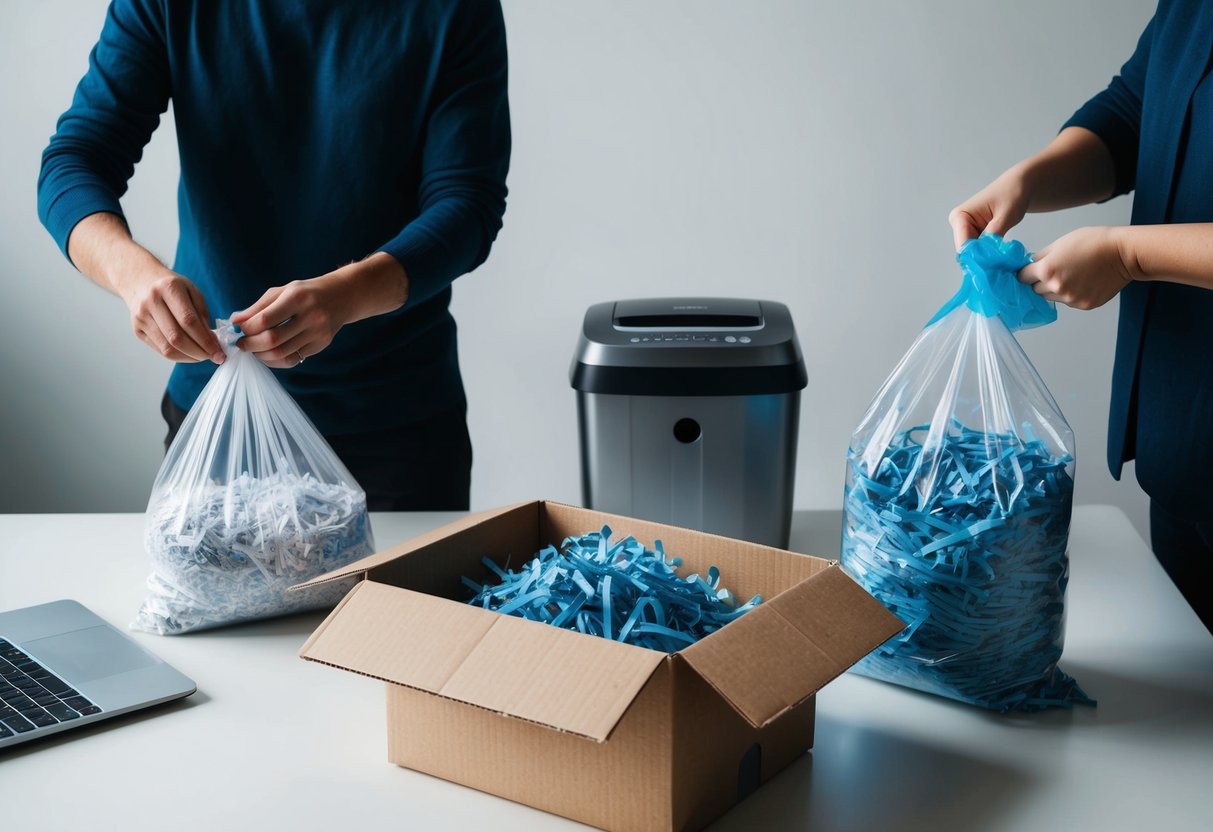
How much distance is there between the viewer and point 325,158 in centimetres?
152

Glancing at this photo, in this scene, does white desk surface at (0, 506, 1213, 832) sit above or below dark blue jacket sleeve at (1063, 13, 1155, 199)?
below

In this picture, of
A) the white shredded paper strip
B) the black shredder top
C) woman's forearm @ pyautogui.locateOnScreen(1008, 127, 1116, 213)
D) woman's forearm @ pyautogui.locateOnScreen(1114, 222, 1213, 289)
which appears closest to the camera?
woman's forearm @ pyautogui.locateOnScreen(1114, 222, 1213, 289)

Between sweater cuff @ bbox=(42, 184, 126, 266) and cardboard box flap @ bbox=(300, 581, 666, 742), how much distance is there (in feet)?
2.40

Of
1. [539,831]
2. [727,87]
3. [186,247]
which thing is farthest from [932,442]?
[727,87]

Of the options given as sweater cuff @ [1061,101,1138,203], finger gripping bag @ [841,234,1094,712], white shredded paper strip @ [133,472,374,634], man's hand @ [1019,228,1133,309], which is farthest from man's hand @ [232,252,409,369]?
sweater cuff @ [1061,101,1138,203]

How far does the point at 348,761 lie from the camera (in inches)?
35.1

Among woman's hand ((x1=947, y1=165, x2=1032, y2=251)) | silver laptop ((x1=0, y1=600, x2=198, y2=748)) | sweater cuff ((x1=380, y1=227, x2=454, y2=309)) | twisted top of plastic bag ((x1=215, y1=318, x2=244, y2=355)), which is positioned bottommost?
silver laptop ((x1=0, y1=600, x2=198, y2=748))

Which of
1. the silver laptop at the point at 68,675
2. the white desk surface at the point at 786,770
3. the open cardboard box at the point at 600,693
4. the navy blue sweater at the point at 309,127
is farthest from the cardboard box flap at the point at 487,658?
Result: the navy blue sweater at the point at 309,127

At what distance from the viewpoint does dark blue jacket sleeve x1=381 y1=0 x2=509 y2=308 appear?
145 cm

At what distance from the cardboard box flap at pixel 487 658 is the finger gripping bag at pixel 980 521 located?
1.02 ft

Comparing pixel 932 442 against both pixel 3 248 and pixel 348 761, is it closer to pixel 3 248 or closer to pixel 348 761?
pixel 348 761

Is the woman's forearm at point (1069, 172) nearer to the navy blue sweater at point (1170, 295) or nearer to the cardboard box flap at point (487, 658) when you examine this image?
the navy blue sweater at point (1170, 295)

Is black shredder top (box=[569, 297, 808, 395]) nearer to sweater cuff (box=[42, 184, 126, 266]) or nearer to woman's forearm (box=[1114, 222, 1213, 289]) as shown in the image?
woman's forearm (box=[1114, 222, 1213, 289])

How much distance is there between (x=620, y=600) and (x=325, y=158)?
91 centimetres
